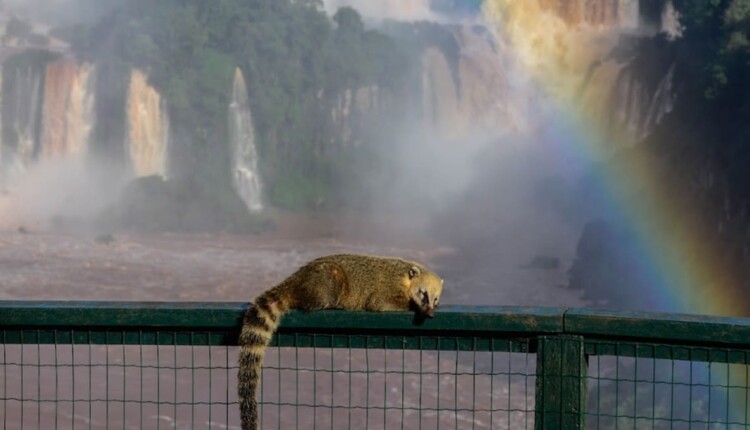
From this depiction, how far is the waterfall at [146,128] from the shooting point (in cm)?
6531

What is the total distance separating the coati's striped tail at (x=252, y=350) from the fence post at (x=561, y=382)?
0.76 metres

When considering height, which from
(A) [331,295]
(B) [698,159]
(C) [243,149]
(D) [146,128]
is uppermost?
(D) [146,128]

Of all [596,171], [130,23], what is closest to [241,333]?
[596,171]

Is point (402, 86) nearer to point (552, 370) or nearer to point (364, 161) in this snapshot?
point (364, 161)

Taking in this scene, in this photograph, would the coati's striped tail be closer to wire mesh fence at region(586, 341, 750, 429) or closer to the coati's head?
the coati's head

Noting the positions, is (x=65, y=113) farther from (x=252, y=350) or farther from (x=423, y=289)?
(x=252, y=350)

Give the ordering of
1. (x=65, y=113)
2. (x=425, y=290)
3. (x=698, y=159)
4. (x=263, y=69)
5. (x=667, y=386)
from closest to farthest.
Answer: (x=425, y=290) → (x=667, y=386) → (x=698, y=159) → (x=65, y=113) → (x=263, y=69)

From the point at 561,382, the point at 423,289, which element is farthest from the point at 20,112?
the point at 561,382

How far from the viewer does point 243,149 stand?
6756cm

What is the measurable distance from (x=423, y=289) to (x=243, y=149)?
64.1 meters

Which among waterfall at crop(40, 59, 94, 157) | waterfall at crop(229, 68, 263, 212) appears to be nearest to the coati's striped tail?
waterfall at crop(40, 59, 94, 157)

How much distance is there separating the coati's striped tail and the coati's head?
44cm

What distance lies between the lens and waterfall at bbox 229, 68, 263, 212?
67.5 m

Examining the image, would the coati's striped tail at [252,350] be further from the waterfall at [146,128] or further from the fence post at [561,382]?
the waterfall at [146,128]
